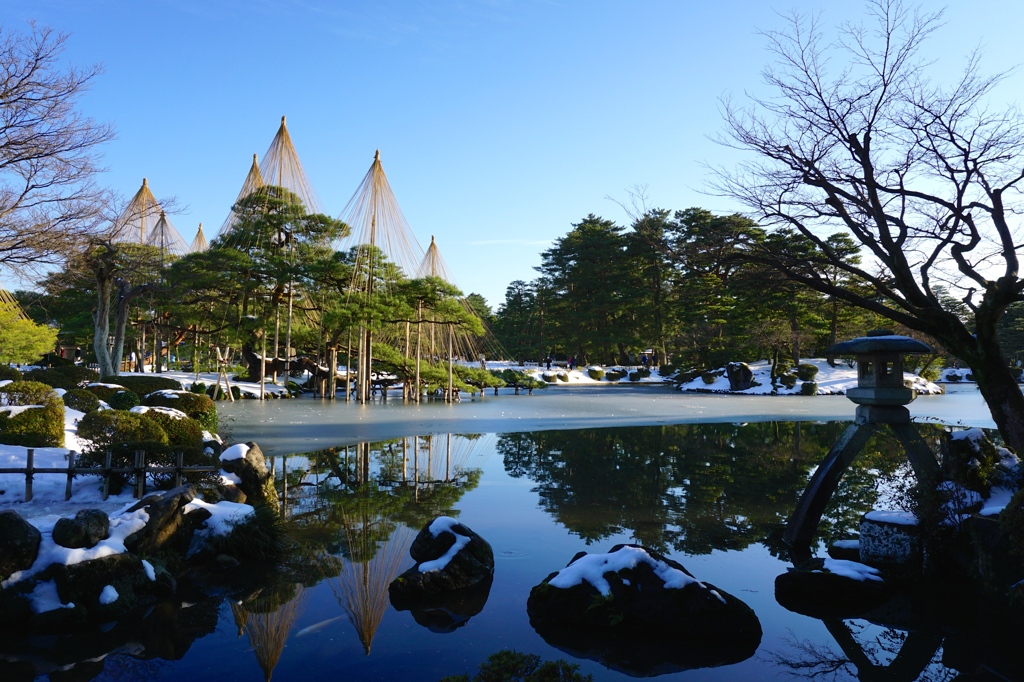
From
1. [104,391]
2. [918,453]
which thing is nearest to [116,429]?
[104,391]

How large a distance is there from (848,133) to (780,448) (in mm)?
9571

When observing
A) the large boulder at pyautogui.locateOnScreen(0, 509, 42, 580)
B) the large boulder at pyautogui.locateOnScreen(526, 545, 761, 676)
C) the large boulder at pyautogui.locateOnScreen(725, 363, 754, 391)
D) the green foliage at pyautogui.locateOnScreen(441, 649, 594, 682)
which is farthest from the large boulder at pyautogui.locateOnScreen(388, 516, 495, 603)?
the large boulder at pyautogui.locateOnScreen(725, 363, 754, 391)

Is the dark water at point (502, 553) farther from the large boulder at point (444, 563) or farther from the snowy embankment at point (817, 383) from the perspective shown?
the snowy embankment at point (817, 383)

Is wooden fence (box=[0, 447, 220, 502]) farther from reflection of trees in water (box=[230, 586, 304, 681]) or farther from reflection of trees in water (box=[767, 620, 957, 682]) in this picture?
reflection of trees in water (box=[767, 620, 957, 682])

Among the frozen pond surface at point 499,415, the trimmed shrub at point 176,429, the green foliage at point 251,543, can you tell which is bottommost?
the green foliage at point 251,543

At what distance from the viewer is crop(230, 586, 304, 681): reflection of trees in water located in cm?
476

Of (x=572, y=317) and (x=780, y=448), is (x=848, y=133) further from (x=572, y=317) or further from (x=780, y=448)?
(x=572, y=317)

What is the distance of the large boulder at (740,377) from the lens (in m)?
38.7

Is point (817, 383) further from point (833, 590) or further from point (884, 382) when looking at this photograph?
point (833, 590)

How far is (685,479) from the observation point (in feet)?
37.0

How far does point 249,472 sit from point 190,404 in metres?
7.28

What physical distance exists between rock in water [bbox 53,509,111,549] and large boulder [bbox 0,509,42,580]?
0.58 ft

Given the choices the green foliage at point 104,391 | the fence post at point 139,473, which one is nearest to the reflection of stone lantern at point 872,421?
the fence post at point 139,473

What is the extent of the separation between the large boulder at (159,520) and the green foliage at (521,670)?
3940mm
